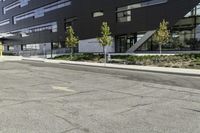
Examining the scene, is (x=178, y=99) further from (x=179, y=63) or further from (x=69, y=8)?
(x=69, y=8)

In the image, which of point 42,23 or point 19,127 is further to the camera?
point 42,23

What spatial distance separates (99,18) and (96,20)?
91 centimetres

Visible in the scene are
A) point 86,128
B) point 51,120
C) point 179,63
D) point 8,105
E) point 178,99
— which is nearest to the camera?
point 86,128

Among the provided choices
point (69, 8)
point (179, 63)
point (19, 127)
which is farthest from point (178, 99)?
point (69, 8)

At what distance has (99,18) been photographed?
45938mm

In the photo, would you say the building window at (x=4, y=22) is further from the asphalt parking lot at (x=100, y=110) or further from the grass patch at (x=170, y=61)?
Result: the asphalt parking lot at (x=100, y=110)

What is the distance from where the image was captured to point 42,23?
66000mm

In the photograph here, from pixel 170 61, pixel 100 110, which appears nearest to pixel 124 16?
pixel 170 61

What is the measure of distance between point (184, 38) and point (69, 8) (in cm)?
2699

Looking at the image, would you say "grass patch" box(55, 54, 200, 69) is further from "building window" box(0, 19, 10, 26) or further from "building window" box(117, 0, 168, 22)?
"building window" box(0, 19, 10, 26)

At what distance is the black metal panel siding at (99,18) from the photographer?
34969 millimetres

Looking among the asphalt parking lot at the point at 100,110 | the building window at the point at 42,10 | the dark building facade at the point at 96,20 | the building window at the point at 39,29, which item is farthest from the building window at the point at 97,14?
the asphalt parking lot at the point at 100,110

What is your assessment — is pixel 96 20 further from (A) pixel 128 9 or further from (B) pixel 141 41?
(B) pixel 141 41

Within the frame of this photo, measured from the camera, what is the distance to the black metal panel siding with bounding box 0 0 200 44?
115 ft
